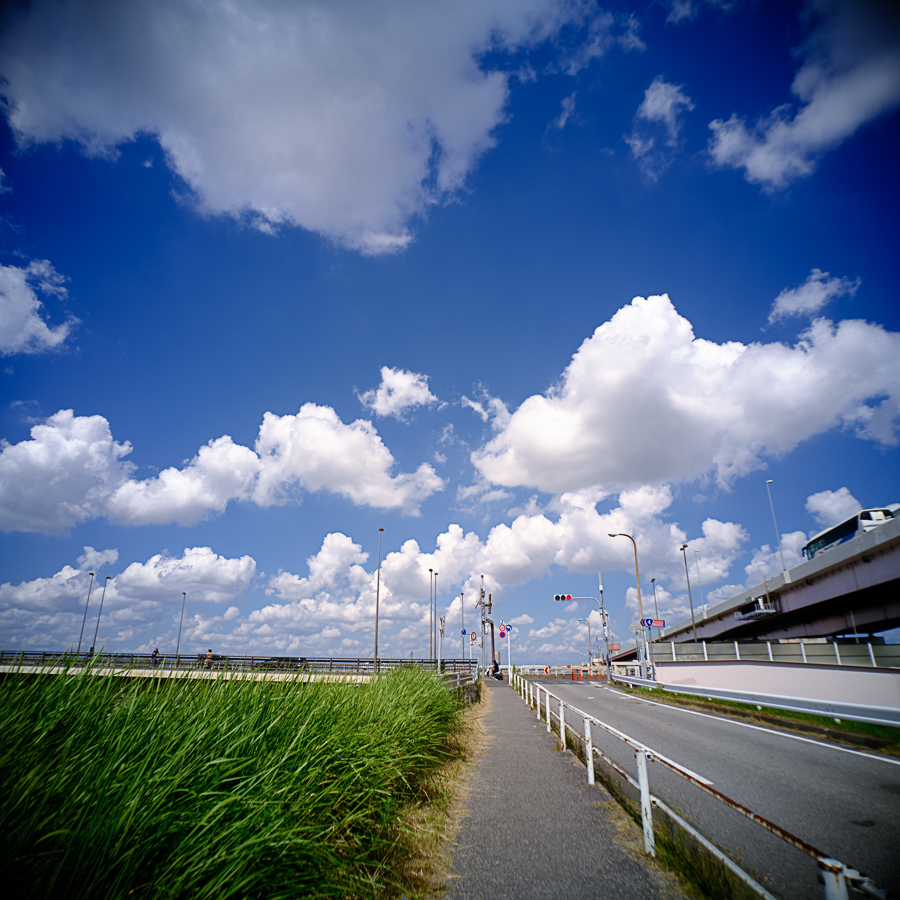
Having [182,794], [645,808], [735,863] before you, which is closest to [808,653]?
[645,808]

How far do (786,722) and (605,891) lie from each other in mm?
14102

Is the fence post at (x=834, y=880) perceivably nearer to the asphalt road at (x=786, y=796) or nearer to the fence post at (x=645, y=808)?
the asphalt road at (x=786, y=796)

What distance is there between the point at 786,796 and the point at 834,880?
6516 mm

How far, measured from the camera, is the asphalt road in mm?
4832

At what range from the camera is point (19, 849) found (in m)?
2.18

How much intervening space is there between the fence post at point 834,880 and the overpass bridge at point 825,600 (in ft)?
79.1

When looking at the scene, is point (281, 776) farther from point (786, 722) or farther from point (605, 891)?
point (786, 722)

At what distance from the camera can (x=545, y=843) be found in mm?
5312

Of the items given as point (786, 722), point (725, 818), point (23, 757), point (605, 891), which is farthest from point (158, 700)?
point (786, 722)

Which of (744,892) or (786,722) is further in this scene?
(786,722)

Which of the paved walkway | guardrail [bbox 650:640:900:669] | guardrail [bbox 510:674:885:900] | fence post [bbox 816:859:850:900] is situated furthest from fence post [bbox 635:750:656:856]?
guardrail [bbox 650:640:900:669]

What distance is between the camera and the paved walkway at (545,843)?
168 inches

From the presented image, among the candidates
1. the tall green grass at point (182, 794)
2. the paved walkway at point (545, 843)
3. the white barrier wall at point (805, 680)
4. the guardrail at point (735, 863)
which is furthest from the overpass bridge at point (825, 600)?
the tall green grass at point (182, 794)

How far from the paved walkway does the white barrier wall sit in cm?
999
